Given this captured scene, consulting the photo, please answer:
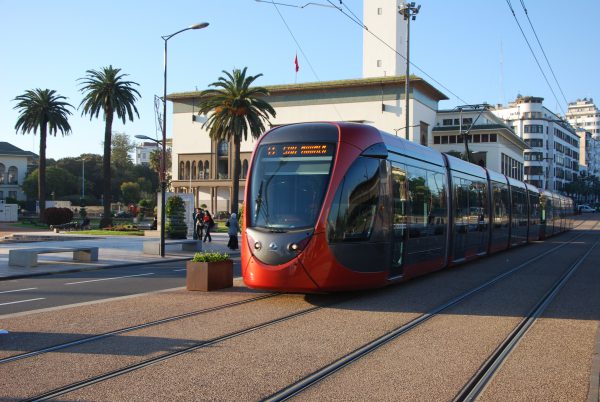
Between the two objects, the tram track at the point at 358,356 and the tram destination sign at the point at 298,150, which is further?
the tram destination sign at the point at 298,150

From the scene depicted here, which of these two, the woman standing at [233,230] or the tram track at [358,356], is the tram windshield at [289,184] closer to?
the tram track at [358,356]

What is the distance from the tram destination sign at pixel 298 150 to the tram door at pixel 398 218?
2.11 meters

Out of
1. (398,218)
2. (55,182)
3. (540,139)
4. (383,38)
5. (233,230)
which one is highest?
Result: (383,38)

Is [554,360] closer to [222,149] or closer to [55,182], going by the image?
[222,149]

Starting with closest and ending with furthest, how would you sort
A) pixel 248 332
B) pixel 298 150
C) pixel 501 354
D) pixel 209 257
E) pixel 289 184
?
pixel 501 354
pixel 248 332
pixel 289 184
pixel 298 150
pixel 209 257

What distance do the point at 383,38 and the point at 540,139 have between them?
64.8 m

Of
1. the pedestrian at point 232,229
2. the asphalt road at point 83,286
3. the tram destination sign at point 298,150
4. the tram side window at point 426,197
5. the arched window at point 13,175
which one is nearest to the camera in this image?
the tram destination sign at point 298,150

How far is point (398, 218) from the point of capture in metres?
13.7

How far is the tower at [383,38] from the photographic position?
86.1 m

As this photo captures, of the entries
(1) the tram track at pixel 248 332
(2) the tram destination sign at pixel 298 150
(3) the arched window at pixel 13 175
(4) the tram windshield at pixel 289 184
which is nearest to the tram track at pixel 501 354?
(1) the tram track at pixel 248 332

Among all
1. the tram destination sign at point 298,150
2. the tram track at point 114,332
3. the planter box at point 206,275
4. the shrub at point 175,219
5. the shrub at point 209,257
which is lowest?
the tram track at point 114,332

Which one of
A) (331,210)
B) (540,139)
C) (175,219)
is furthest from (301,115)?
(331,210)

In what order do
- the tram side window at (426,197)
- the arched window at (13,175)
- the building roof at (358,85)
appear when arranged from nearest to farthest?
the tram side window at (426,197)
the building roof at (358,85)
the arched window at (13,175)

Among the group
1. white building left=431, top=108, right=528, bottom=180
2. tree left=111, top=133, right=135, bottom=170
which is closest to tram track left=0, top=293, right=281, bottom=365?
white building left=431, top=108, right=528, bottom=180
